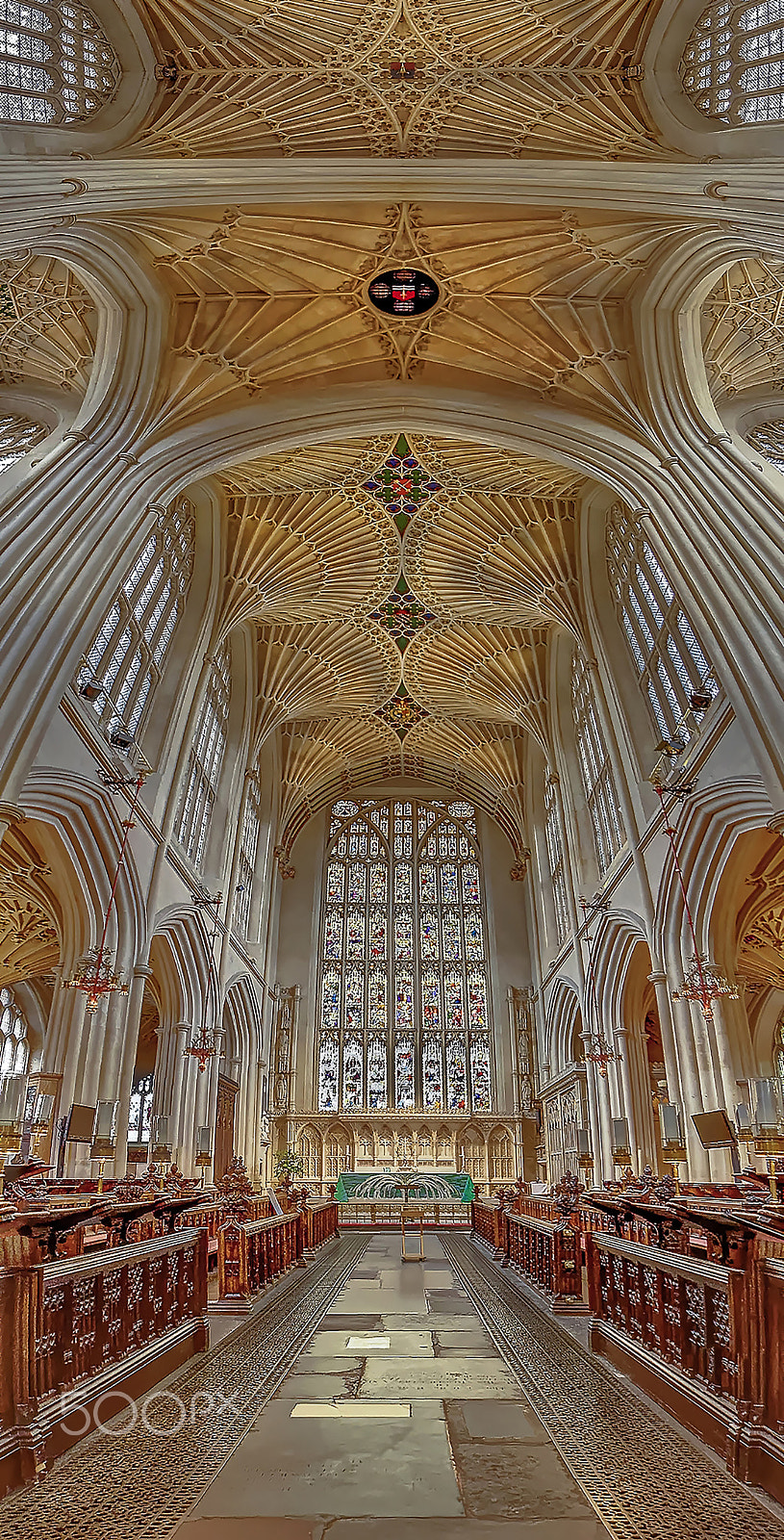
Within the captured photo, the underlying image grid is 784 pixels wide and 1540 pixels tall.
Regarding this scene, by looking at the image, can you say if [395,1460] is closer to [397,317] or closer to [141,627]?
[141,627]

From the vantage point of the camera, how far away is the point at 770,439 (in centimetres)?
1398

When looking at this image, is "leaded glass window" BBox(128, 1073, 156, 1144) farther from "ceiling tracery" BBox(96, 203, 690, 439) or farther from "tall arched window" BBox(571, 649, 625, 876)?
"ceiling tracery" BBox(96, 203, 690, 439)

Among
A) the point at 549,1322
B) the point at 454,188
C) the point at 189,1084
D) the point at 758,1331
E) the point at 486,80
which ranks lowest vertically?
the point at 549,1322

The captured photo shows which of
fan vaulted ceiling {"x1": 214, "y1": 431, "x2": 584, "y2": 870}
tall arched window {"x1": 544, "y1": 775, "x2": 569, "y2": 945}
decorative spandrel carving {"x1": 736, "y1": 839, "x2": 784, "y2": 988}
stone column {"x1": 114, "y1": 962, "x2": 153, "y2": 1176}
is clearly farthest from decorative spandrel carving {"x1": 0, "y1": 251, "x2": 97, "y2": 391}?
tall arched window {"x1": 544, "y1": 775, "x2": 569, "y2": 945}

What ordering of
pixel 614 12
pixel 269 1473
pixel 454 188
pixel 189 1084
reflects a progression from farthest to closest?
pixel 189 1084 → pixel 454 188 → pixel 614 12 → pixel 269 1473

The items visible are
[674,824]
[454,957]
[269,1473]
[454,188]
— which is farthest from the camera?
[454,957]

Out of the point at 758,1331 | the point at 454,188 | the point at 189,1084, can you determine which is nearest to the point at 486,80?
the point at 454,188

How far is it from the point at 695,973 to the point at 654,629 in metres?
5.80

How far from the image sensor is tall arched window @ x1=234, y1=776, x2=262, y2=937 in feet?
72.9

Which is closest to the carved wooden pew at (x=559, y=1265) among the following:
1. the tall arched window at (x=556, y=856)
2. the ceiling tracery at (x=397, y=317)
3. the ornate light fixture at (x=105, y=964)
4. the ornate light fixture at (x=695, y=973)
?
the ornate light fixture at (x=695, y=973)

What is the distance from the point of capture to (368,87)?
10.3m

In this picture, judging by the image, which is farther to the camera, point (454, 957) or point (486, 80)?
point (454, 957)

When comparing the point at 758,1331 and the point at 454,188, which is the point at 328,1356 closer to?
the point at 758,1331

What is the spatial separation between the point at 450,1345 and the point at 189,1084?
11691mm
